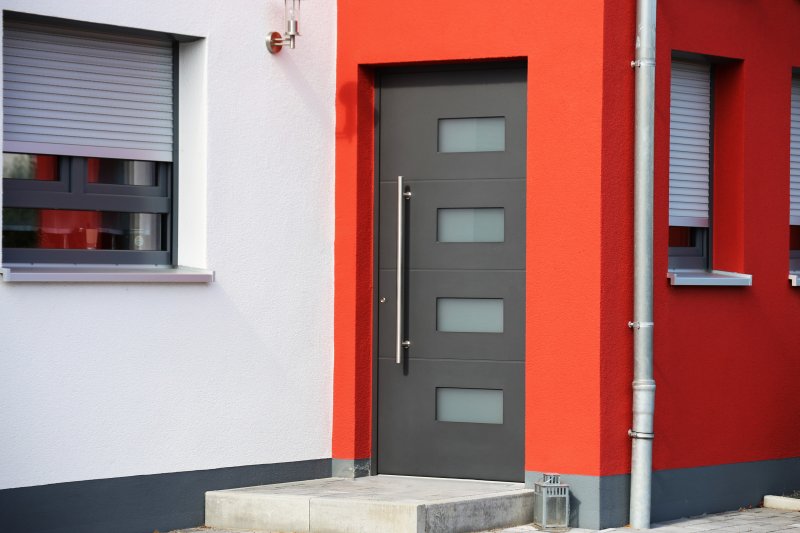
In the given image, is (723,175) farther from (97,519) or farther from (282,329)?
(97,519)

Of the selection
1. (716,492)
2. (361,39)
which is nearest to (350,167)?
(361,39)

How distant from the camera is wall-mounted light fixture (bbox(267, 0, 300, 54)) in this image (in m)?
8.98

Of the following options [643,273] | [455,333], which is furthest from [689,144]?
[455,333]

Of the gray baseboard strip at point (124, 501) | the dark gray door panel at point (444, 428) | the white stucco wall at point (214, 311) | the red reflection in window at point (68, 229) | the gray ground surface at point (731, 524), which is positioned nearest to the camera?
the gray baseboard strip at point (124, 501)

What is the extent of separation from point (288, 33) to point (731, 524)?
14.2 ft

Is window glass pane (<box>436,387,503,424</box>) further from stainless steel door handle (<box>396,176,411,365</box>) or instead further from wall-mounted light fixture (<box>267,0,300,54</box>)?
wall-mounted light fixture (<box>267,0,300,54</box>)

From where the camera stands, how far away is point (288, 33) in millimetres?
8984

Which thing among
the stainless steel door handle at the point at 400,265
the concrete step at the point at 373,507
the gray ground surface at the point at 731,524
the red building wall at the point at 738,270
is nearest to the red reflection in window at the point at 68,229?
the concrete step at the point at 373,507

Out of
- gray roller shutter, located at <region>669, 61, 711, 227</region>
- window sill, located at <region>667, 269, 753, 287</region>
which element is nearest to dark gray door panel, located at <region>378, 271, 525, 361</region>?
window sill, located at <region>667, 269, 753, 287</region>

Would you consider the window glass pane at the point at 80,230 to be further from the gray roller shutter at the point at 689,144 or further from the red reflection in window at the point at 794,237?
the red reflection in window at the point at 794,237

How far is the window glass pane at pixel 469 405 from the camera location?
30.0 feet

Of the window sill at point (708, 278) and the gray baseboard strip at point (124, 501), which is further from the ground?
the window sill at point (708, 278)

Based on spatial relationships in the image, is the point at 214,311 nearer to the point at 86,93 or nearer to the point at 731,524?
the point at 86,93

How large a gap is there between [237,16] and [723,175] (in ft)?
12.0
